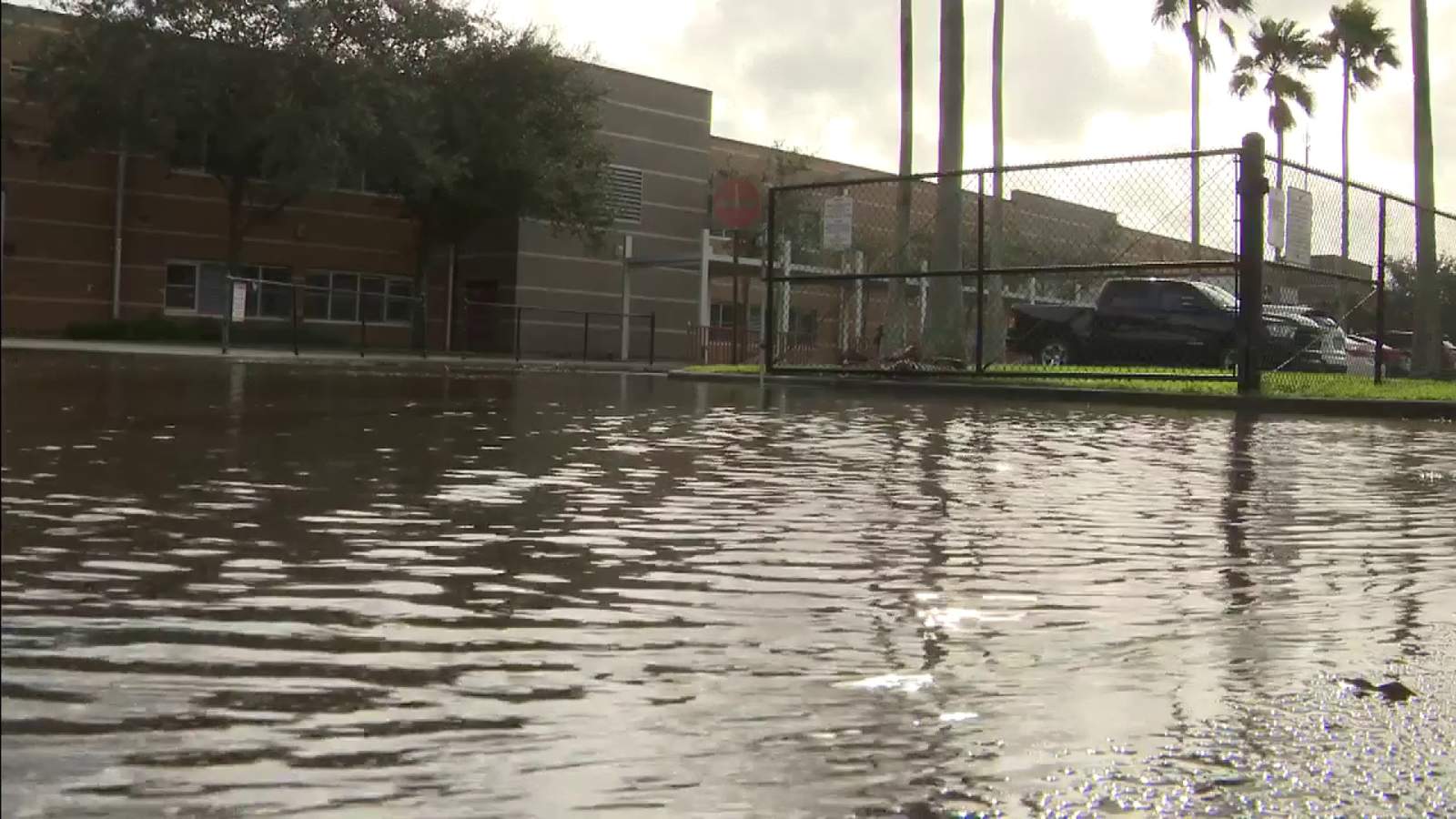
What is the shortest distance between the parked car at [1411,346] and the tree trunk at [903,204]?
762 cm

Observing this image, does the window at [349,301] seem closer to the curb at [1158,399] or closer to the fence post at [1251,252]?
the curb at [1158,399]

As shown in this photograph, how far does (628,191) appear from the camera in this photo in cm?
5091

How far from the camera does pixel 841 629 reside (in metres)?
3.51

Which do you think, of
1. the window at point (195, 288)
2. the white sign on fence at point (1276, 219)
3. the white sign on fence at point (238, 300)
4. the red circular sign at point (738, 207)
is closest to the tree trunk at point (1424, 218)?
the white sign on fence at point (1276, 219)

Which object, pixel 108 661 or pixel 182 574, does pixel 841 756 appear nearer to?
pixel 108 661

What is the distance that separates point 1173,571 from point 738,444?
14.8ft

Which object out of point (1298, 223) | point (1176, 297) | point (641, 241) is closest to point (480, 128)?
point (641, 241)

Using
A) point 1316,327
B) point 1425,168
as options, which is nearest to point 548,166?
point 1425,168

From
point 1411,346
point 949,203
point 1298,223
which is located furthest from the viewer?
point 1411,346

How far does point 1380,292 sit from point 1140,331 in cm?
325

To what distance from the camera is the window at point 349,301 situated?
153ft

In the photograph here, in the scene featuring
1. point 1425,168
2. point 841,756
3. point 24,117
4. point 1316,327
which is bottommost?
point 841,756

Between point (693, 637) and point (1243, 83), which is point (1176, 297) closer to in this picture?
point (693, 637)

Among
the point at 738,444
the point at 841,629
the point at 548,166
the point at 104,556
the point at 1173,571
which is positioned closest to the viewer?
the point at 841,629
